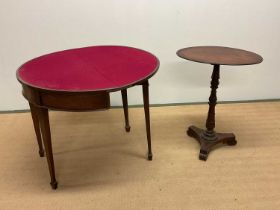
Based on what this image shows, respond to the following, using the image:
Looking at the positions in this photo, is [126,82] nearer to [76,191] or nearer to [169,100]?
[76,191]

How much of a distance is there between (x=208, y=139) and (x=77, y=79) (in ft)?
3.51

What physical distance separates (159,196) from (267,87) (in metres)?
1.73

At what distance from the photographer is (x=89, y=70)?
4.81 feet

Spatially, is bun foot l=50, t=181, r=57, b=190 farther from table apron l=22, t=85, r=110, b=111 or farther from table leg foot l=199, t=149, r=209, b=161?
table leg foot l=199, t=149, r=209, b=161

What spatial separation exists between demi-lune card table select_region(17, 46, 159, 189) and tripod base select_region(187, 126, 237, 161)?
486 millimetres

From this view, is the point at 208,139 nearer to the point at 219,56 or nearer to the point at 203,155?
the point at 203,155

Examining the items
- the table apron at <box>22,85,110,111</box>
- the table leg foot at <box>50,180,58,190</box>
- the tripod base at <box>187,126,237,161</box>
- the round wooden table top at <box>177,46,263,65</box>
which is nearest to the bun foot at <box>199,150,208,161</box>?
the tripod base at <box>187,126,237,161</box>

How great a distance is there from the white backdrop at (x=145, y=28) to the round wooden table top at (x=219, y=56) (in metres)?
0.53

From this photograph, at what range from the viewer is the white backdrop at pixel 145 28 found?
222 cm

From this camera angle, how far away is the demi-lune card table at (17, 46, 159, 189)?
4.18 feet

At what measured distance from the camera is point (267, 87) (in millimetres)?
2627

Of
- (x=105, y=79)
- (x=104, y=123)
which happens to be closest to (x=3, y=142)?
(x=104, y=123)

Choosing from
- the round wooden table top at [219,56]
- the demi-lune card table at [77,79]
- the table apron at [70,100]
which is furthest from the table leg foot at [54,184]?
the round wooden table top at [219,56]

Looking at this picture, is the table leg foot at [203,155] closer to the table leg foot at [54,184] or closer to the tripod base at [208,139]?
the tripod base at [208,139]
